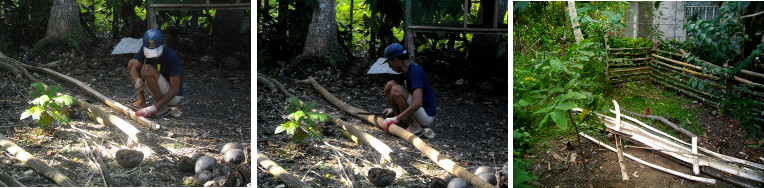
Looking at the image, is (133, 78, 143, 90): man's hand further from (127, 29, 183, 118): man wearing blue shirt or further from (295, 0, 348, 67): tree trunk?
(295, 0, 348, 67): tree trunk

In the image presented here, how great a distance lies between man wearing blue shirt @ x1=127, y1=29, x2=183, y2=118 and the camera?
3.62 meters

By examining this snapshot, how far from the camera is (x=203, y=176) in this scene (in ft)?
11.9

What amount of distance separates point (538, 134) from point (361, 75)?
3.72ft

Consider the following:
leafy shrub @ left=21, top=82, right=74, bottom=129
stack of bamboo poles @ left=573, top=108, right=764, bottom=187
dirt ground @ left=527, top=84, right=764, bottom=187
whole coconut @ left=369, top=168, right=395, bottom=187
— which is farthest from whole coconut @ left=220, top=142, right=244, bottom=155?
stack of bamboo poles @ left=573, top=108, right=764, bottom=187

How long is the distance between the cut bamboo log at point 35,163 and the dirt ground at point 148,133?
3 cm

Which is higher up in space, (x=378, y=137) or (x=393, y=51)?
(x=393, y=51)

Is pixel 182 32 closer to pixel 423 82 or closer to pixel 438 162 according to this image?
pixel 423 82

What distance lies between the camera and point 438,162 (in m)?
3.64

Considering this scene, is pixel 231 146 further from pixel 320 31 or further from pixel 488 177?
pixel 488 177

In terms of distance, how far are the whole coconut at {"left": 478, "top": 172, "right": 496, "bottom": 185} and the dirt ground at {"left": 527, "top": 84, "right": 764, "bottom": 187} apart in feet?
1.09

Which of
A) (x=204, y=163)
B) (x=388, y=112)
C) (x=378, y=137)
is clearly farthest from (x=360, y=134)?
(x=204, y=163)

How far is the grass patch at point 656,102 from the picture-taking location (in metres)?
3.74

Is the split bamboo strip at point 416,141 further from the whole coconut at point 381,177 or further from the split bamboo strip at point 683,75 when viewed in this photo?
the split bamboo strip at point 683,75

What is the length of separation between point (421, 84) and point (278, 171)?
960mm
